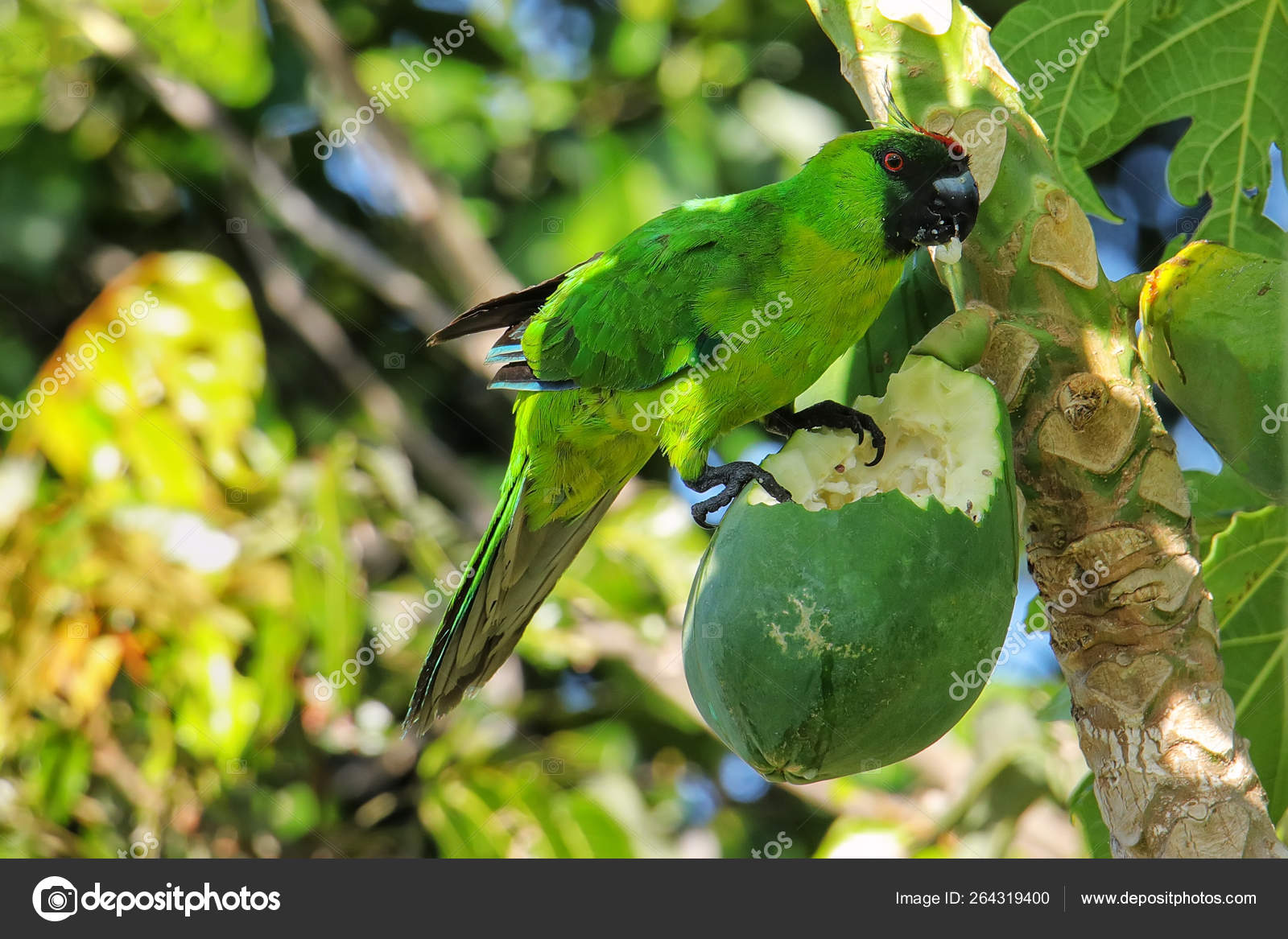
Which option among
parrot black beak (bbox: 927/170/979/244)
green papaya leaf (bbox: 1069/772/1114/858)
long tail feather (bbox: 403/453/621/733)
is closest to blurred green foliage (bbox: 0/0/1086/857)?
long tail feather (bbox: 403/453/621/733)

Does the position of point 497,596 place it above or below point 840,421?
below

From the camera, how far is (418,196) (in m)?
4.09

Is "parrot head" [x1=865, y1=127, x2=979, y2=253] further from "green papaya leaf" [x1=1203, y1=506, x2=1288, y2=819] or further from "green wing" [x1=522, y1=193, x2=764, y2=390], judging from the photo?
"green papaya leaf" [x1=1203, y1=506, x2=1288, y2=819]

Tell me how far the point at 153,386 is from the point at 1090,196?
2.81m

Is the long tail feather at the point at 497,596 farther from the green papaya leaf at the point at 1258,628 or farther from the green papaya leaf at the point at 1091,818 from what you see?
the green papaya leaf at the point at 1258,628

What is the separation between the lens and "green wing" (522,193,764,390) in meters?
2.35

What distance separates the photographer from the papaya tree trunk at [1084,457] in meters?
1.54

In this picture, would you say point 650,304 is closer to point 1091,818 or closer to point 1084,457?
point 1084,457

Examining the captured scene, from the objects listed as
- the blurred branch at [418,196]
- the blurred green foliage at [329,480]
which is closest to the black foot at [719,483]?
the blurred green foliage at [329,480]

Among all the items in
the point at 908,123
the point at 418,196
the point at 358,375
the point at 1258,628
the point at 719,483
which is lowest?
the point at 358,375

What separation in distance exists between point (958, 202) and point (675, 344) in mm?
747
